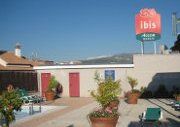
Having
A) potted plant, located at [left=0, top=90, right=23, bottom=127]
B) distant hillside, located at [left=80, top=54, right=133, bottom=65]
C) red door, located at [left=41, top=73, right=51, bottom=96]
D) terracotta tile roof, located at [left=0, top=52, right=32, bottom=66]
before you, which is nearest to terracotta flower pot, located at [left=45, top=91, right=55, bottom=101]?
red door, located at [left=41, top=73, right=51, bottom=96]

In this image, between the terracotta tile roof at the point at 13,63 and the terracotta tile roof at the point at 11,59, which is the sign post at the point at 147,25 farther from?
the terracotta tile roof at the point at 11,59

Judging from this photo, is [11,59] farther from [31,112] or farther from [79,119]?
[79,119]

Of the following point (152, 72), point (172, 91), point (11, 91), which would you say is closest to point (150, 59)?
point (152, 72)

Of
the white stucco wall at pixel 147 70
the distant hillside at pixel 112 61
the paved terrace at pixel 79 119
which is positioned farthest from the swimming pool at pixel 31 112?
the distant hillside at pixel 112 61

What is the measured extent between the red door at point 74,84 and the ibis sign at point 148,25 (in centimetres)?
635

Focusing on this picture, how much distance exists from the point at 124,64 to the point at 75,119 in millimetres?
12719

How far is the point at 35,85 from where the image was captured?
124ft

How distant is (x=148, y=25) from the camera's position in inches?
1244

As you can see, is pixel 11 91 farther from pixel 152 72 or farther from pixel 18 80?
pixel 18 80

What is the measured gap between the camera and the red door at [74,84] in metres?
31.8

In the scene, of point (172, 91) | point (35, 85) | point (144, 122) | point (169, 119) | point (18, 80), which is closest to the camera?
point (144, 122)

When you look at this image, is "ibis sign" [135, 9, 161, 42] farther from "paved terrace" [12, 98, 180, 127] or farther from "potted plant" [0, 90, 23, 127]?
"potted plant" [0, 90, 23, 127]

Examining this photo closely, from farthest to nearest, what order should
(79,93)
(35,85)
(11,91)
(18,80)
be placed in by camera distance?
(35,85) → (18,80) → (79,93) → (11,91)

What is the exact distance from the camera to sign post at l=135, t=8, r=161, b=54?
31.3 m
